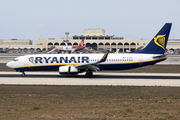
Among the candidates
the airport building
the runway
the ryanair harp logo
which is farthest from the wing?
the airport building

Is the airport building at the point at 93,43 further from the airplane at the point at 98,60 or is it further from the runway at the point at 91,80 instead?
the runway at the point at 91,80

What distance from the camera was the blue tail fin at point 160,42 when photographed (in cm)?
3784

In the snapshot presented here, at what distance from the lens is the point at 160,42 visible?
38.2 m

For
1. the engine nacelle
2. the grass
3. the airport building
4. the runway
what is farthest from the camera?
the airport building

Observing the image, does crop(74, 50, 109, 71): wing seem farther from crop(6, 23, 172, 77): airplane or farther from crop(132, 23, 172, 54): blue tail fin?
crop(132, 23, 172, 54): blue tail fin

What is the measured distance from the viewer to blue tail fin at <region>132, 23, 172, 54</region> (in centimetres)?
3784

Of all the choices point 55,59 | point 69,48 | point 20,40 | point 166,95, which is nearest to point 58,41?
point 69,48

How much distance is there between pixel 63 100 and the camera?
20.3 meters

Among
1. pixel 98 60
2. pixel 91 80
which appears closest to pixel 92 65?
pixel 98 60

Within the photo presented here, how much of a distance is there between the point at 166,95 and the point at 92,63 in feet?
49.3

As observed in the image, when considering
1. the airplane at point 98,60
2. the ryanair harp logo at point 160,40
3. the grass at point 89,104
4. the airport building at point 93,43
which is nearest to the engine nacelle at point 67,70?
the airplane at point 98,60

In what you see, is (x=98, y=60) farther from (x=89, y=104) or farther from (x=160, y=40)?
(x=89, y=104)

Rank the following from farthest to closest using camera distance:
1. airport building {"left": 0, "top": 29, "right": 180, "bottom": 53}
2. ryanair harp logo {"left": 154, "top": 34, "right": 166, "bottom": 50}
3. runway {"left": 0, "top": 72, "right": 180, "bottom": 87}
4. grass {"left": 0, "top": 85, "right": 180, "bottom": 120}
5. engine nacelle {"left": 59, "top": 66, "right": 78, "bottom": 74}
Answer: airport building {"left": 0, "top": 29, "right": 180, "bottom": 53} → ryanair harp logo {"left": 154, "top": 34, "right": 166, "bottom": 50} → engine nacelle {"left": 59, "top": 66, "right": 78, "bottom": 74} → runway {"left": 0, "top": 72, "right": 180, "bottom": 87} → grass {"left": 0, "top": 85, "right": 180, "bottom": 120}

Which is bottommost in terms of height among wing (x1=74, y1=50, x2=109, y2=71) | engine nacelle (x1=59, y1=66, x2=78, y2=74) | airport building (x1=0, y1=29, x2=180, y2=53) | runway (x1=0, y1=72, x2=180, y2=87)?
runway (x1=0, y1=72, x2=180, y2=87)
